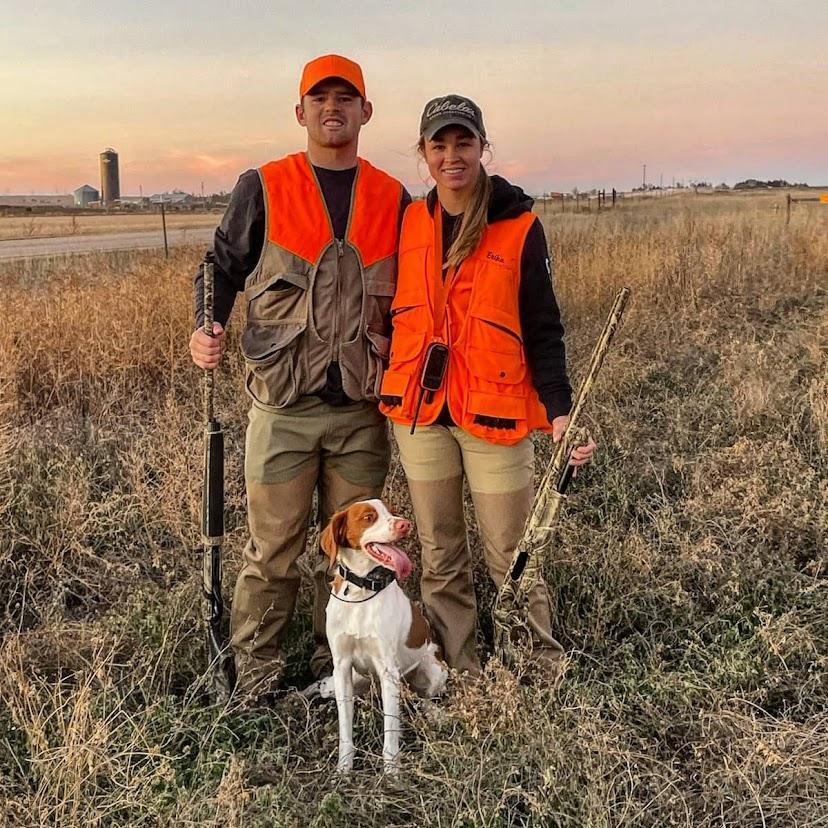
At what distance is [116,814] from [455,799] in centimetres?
110

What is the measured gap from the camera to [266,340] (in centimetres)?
326

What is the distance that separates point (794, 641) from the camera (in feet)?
11.6

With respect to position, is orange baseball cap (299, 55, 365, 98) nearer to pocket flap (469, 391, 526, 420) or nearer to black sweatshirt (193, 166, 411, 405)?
black sweatshirt (193, 166, 411, 405)

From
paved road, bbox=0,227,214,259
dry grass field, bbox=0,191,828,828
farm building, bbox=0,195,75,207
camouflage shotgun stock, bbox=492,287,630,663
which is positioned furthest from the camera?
farm building, bbox=0,195,75,207

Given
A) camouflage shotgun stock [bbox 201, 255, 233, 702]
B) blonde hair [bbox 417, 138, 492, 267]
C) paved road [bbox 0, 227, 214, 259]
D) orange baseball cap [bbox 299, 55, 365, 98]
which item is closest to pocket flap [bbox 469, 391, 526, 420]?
blonde hair [bbox 417, 138, 492, 267]

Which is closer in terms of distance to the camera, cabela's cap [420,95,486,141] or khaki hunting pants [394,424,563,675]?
cabela's cap [420,95,486,141]

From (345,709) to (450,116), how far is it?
2257 millimetres

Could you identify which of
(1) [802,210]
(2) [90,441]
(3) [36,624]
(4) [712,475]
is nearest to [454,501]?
(3) [36,624]

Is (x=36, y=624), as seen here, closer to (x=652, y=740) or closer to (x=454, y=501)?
(x=454, y=501)

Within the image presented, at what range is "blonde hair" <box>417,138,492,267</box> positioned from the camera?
10.1 ft

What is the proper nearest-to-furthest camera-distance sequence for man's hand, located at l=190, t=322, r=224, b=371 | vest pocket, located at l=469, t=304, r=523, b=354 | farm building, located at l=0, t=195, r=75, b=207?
1. vest pocket, located at l=469, t=304, r=523, b=354
2. man's hand, located at l=190, t=322, r=224, b=371
3. farm building, located at l=0, t=195, r=75, b=207

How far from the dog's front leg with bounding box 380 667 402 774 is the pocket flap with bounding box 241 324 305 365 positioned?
51.3 inches

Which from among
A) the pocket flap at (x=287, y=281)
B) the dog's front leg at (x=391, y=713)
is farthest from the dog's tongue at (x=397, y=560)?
the pocket flap at (x=287, y=281)

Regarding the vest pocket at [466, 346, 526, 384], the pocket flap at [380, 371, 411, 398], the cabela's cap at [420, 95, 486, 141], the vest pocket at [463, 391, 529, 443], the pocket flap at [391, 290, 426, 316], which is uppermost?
the cabela's cap at [420, 95, 486, 141]
